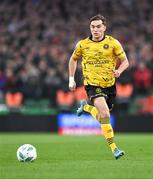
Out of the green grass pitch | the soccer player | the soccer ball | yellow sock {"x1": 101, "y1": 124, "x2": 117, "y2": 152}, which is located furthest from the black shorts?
the soccer ball

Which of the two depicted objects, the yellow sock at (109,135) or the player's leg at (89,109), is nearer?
the yellow sock at (109,135)

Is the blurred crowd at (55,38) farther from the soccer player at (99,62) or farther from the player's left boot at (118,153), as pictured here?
the player's left boot at (118,153)

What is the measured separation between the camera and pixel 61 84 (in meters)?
23.3

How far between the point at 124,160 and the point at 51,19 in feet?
53.6

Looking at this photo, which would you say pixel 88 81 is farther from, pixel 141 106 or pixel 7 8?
pixel 7 8

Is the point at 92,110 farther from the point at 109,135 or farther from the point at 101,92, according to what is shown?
the point at 109,135

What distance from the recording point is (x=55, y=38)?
85.4ft

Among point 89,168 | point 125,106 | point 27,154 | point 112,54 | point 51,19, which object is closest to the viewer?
point 89,168

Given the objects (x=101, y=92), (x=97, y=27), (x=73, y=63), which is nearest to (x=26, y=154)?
(x=101, y=92)

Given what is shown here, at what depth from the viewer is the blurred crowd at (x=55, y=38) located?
23172 millimetres

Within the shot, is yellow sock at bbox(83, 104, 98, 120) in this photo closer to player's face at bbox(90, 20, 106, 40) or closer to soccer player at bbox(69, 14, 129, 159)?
soccer player at bbox(69, 14, 129, 159)

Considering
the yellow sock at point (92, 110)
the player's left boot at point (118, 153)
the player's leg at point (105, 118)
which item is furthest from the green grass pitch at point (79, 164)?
the yellow sock at point (92, 110)

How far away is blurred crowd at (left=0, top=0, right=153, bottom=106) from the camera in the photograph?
2317 cm

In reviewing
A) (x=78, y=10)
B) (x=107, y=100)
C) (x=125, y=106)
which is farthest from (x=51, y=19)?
(x=107, y=100)
